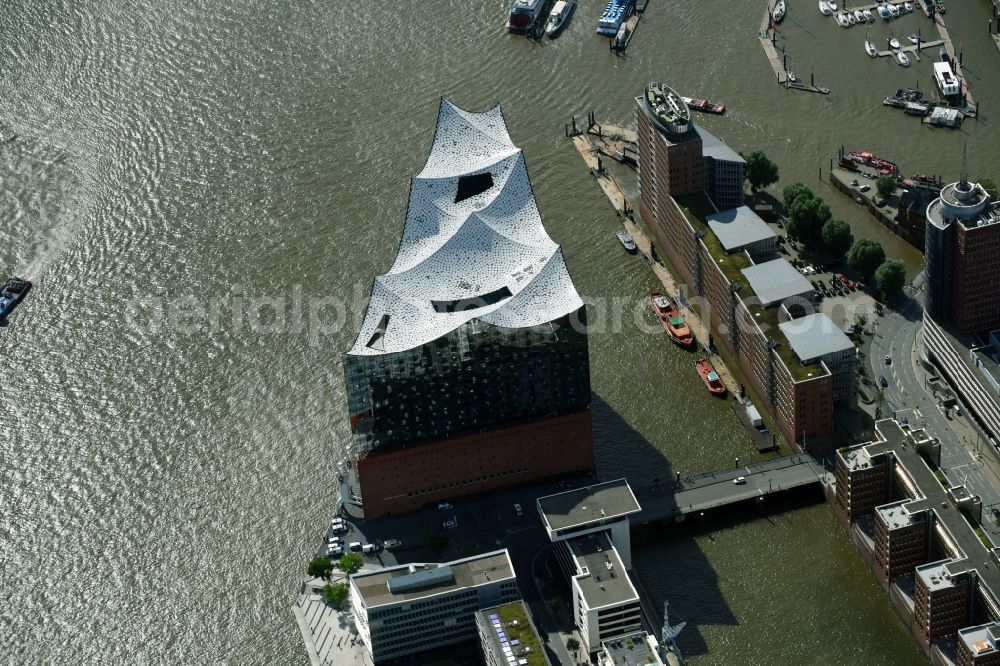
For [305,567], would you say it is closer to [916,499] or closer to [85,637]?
[85,637]

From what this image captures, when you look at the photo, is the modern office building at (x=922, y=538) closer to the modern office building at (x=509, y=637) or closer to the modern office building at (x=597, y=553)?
the modern office building at (x=597, y=553)

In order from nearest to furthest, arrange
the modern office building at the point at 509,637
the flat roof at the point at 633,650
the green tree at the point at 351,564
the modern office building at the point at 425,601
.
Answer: the modern office building at the point at 509,637 → the flat roof at the point at 633,650 → the modern office building at the point at 425,601 → the green tree at the point at 351,564

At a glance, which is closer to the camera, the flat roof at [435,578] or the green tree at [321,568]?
the flat roof at [435,578]

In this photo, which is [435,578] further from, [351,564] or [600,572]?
[600,572]

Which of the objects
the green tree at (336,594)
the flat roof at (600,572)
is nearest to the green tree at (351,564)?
the green tree at (336,594)

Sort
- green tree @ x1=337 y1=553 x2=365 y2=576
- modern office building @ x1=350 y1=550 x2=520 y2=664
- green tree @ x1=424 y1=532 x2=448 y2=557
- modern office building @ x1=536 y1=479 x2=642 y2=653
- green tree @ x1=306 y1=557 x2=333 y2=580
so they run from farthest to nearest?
green tree @ x1=424 y1=532 x2=448 y2=557
green tree @ x1=337 y1=553 x2=365 y2=576
green tree @ x1=306 y1=557 x2=333 y2=580
modern office building @ x1=536 y1=479 x2=642 y2=653
modern office building @ x1=350 y1=550 x2=520 y2=664

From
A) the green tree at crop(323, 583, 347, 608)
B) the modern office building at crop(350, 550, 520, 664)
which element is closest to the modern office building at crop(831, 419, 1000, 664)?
the modern office building at crop(350, 550, 520, 664)

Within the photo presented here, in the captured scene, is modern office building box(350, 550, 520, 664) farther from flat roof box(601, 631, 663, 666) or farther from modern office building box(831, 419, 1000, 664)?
modern office building box(831, 419, 1000, 664)
